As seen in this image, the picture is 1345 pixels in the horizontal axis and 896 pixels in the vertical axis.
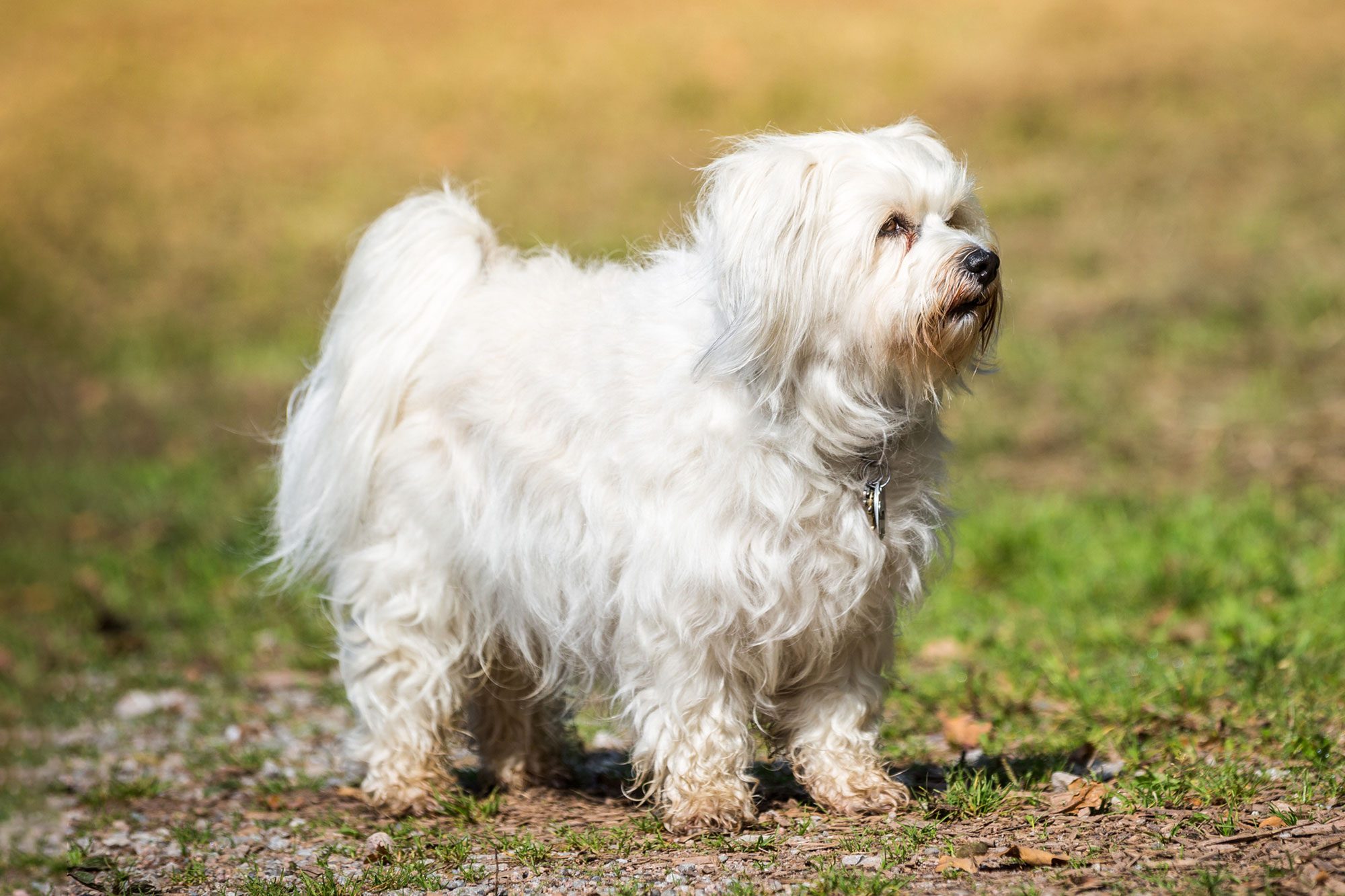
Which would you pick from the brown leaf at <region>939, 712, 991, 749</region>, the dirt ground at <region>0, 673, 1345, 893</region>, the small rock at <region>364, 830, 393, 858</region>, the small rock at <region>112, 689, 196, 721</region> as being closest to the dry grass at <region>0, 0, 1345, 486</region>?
the brown leaf at <region>939, 712, 991, 749</region>

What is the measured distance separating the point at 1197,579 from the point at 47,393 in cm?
955

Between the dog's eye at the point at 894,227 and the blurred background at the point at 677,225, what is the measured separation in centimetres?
89

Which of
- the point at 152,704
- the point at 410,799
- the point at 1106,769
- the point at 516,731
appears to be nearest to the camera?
the point at 1106,769

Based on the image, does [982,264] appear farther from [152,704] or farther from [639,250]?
[152,704]

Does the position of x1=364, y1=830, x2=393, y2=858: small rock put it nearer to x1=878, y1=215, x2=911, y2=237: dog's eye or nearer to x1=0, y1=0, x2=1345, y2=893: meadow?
x1=0, y1=0, x2=1345, y2=893: meadow

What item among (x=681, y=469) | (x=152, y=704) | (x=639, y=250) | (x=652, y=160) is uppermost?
(x=652, y=160)

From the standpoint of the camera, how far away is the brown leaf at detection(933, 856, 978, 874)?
3.36 meters

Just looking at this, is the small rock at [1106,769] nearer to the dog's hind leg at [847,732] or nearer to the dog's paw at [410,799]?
the dog's hind leg at [847,732]

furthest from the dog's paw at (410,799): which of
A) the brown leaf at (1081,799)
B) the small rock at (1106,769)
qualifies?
the small rock at (1106,769)

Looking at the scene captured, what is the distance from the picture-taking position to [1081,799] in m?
3.80

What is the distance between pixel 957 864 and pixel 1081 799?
0.59m

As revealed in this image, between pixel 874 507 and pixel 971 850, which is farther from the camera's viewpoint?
pixel 874 507

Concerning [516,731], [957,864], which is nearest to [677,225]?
[516,731]

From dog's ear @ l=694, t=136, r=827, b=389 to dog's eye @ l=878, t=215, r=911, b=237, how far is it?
155 mm
